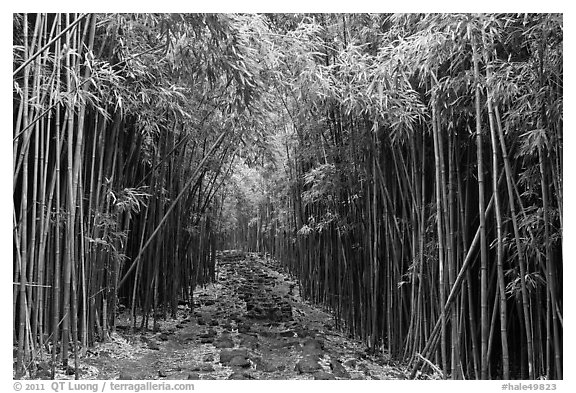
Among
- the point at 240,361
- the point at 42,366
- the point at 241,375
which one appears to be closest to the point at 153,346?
the point at 240,361

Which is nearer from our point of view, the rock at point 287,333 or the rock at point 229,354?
the rock at point 229,354

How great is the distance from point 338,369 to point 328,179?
1.97 m

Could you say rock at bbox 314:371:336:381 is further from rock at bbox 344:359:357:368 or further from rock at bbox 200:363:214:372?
rock at bbox 200:363:214:372

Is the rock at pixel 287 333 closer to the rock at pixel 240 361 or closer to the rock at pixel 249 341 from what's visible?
the rock at pixel 249 341

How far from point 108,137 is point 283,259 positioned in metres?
11.1

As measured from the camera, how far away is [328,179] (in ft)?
17.8

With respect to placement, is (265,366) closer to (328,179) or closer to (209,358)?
(209,358)

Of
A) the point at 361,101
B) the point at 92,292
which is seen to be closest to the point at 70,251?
the point at 92,292

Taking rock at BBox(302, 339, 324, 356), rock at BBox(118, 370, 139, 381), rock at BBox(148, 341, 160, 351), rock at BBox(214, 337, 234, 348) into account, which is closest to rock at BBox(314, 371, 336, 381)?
rock at BBox(302, 339, 324, 356)

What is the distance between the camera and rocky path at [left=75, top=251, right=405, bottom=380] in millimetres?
4082

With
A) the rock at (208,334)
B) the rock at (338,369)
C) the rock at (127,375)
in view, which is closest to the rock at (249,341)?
the rock at (208,334)

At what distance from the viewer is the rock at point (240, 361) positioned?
4.35 metres

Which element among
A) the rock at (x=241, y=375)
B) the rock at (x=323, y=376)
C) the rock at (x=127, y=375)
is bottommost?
the rock at (x=241, y=375)

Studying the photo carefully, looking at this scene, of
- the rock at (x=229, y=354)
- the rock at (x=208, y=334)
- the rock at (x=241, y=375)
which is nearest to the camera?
the rock at (x=241, y=375)
